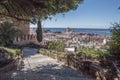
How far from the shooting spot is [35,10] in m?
13.0

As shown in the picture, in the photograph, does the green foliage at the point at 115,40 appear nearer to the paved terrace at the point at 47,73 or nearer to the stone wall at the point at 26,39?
the paved terrace at the point at 47,73

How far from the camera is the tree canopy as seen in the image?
11.7 meters

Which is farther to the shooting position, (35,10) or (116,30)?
(116,30)

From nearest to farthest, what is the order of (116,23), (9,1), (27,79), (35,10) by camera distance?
1. (27,79)
2. (9,1)
3. (35,10)
4. (116,23)

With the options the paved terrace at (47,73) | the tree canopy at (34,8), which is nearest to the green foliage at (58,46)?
the paved terrace at (47,73)

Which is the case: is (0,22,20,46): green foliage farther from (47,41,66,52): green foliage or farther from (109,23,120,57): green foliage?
(109,23,120,57): green foliage

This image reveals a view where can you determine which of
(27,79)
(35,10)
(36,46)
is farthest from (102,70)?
(36,46)

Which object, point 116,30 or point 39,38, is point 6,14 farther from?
point 39,38

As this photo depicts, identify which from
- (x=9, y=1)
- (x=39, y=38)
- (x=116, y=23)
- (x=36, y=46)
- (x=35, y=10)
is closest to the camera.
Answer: (x=9, y=1)

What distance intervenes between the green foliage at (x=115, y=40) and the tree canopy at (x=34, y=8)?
2.22 meters

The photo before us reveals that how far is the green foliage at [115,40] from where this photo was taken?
13273 millimetres

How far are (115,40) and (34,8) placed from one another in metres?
4.24

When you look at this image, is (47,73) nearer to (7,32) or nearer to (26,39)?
(7,32)

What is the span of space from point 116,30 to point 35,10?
163 inches
